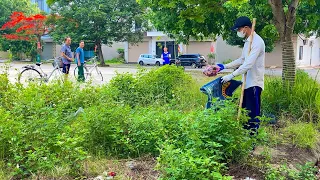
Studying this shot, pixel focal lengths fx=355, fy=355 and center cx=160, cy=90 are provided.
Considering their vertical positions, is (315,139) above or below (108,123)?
below

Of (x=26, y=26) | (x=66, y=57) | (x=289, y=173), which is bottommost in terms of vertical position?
(x=289, y=173)

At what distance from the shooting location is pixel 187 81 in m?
7.70

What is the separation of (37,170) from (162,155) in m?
1.13

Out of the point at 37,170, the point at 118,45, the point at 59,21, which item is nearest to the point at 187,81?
the point at 37,170

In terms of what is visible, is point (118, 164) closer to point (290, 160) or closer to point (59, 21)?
point (290, 160)

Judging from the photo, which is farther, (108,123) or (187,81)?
(187,81)

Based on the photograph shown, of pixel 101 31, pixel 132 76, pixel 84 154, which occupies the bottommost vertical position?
pixel 84 154

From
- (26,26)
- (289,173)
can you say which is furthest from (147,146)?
(26,26)

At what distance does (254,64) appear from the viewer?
425cm

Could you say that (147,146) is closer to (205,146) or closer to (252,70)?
(205,146)

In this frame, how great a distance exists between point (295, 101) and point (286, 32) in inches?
63.7

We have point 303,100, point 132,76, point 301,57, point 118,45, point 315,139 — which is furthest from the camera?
point 118,45

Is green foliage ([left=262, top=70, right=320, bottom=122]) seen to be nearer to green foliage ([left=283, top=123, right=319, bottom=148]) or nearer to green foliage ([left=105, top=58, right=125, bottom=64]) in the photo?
green foliage ([left=283, top=123, right=319, bottom=148])

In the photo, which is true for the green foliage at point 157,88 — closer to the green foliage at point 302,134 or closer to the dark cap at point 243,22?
the green foliage at point 302,134
